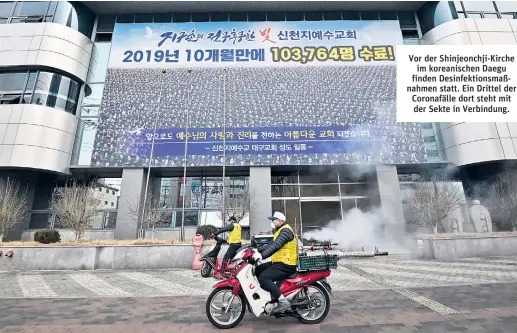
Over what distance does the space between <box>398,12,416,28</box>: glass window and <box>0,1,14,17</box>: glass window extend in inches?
1236

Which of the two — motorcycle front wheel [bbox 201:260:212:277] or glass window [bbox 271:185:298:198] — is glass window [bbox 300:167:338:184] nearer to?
glass window [bbox 271:185:298:198]

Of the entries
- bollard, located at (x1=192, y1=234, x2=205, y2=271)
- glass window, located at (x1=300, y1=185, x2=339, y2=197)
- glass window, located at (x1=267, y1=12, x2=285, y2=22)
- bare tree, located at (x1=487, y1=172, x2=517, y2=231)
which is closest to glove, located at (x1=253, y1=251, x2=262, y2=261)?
bollard, located at (x1=192, y1=234, x2=205, y2=271)

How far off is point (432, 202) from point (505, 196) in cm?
462

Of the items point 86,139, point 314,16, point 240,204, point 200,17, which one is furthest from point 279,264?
point 314,16

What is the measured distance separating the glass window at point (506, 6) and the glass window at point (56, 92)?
1306 inches

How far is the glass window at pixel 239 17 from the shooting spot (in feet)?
72.0

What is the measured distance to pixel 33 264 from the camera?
997cm

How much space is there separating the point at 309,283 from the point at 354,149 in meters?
14.7

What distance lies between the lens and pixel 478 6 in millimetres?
20656

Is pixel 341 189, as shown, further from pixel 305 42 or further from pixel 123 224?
pixel 123 224

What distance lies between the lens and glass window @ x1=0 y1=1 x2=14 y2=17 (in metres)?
20.0

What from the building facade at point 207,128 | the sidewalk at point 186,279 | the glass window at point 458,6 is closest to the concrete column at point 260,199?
the building facade at point 207,128

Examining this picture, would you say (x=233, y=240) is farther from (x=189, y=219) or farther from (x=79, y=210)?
(x=189, y=219)

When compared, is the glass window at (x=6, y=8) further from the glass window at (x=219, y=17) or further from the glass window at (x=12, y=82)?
the glass window at (x=219, y=17)
